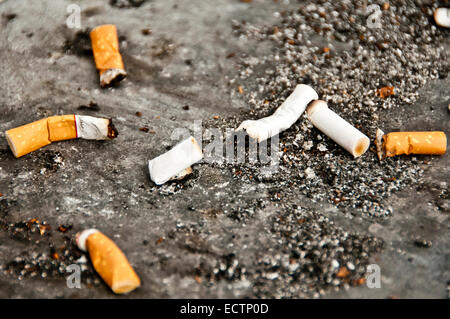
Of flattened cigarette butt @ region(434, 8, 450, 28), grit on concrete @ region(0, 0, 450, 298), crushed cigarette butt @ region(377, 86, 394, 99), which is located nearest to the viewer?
grit on concrete @ region(0, 0, 450, 298)

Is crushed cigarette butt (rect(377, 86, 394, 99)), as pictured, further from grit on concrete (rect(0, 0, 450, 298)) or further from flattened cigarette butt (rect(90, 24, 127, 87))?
flattened cigarette butt (rect(90, 24, 127, 87))

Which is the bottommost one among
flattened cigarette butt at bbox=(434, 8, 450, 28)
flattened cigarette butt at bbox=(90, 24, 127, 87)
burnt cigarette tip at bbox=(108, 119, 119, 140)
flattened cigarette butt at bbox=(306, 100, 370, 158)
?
burnt cigarette tip at bbox=(108, 119, 119, 140)

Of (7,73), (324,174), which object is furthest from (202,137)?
(7,73)

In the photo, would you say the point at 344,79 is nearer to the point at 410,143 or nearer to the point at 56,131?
the point at 410,143

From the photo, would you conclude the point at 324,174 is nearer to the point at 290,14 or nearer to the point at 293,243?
the point at 293,243

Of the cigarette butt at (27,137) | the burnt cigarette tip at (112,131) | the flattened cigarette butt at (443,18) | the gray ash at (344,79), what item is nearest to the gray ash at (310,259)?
the gray ash at (344,79)

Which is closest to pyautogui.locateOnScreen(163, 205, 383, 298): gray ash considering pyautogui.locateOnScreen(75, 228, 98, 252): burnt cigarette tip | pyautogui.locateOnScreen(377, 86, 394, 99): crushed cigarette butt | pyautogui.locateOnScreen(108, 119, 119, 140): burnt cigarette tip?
pyautogui.locateOnScreen(75, 228, 98, 252): burnt cigarette tip
